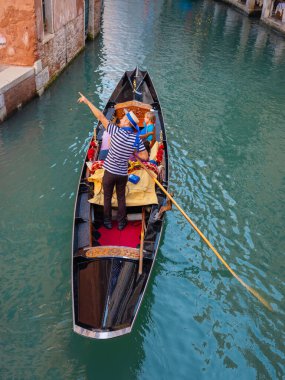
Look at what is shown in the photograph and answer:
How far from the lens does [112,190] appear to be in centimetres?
451

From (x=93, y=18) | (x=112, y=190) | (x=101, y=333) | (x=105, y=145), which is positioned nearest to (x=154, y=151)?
(x=105, y=145)

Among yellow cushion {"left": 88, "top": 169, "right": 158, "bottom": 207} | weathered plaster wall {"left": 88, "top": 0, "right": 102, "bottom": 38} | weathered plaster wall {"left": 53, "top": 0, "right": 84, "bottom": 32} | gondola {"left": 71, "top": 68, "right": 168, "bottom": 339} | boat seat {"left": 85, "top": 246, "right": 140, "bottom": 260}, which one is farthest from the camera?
weathered plaster wall {"left": 88, "top": 0, "right": 102, "bottom": 38}

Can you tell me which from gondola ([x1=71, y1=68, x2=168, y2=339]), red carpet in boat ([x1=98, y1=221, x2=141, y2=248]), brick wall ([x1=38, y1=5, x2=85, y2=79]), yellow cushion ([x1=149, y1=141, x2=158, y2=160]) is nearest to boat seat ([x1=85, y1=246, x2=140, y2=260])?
gondola ([x1=71, y1=68, x2=168, y2=339])

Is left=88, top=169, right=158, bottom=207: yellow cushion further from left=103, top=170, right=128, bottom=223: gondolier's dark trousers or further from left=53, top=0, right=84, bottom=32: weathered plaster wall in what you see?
left=53, top=0, right=84, bottom=32: weathered plaster wall

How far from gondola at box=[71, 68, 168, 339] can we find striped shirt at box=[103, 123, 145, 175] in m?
0.63

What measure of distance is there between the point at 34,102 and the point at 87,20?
591cm

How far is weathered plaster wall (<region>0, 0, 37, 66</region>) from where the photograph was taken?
791cm

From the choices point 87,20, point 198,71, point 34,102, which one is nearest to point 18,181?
point 34,102

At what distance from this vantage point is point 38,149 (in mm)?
7207

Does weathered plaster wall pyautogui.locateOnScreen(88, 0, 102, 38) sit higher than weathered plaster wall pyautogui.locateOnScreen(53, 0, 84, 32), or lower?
lower

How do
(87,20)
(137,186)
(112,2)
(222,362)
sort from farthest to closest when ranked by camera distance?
(112,2), (87,20), (137,186), (222,362)

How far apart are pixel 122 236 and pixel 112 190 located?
537 millimetres

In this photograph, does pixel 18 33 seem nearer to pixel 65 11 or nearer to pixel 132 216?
pixel 65 11

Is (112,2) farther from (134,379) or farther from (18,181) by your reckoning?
(134,379)
